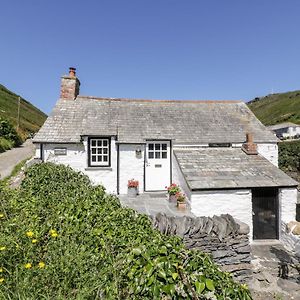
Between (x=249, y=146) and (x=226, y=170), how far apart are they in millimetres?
3327

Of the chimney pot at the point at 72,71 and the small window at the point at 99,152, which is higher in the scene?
the chimney pot at the point at 72,71

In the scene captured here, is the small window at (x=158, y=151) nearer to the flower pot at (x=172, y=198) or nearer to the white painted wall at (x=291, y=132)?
the flower pot at (x=172, y=198)

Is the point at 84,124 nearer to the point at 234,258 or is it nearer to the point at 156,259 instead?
the point at 234,258

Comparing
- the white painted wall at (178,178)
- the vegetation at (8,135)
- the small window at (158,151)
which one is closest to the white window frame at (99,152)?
the small window at (158,151)

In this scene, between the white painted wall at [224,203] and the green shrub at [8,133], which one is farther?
the green shrub at [8,133]

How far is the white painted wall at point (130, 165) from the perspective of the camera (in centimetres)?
1384

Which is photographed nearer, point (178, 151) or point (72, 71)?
point (178, 151)

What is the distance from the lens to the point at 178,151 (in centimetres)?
1391

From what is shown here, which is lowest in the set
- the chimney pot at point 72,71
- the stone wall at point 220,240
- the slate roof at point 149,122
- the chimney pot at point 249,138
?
the stone wall at point 220,240

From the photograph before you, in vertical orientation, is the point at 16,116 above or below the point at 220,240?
above

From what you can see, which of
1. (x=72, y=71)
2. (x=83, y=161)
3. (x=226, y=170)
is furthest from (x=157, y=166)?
(x=72, y=71)

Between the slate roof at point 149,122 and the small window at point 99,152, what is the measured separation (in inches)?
22.0

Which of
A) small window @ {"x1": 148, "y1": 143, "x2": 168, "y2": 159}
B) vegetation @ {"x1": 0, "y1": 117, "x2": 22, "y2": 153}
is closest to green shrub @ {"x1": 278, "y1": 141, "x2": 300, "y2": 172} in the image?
small window @ {"x1": 148, "y1": 143, "x2": 168, "y2": 159}

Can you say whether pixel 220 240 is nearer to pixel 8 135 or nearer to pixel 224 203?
pixel 224 203
